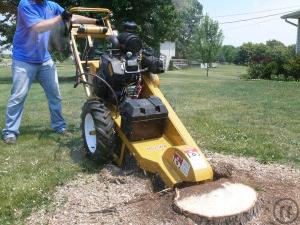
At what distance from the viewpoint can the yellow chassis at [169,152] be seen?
12.4 ft

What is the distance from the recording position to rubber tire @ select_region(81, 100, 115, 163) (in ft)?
14.9

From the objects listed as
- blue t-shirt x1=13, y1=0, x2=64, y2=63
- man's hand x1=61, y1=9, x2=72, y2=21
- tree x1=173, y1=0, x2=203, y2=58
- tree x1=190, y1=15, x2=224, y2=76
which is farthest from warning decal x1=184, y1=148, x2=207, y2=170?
tree x1=173, y1=0, x2=203, y2=58

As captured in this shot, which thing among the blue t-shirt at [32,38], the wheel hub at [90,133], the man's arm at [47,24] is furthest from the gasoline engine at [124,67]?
the blue t-shirt at [32,38]

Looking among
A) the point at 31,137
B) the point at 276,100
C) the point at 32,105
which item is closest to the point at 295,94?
the point at 276,100

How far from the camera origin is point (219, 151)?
568cm

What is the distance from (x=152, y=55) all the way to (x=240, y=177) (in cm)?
164

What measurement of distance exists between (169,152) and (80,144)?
221cm

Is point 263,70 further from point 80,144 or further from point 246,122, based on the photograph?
point 80,144

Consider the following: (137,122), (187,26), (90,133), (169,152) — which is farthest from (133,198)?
(187,26)

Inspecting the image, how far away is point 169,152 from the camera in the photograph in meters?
4.05

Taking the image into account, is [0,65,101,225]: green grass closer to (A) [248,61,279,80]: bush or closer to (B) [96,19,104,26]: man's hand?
(B) [96,19,104,26]: man's hand

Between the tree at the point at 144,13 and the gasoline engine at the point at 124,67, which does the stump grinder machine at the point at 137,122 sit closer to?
the gasoline engine at the point at 124,67

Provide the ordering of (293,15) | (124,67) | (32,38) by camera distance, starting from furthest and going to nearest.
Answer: (293,15)
(32,38)
(124,67)

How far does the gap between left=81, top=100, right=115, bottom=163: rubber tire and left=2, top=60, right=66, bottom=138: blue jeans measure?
154 centimetres
